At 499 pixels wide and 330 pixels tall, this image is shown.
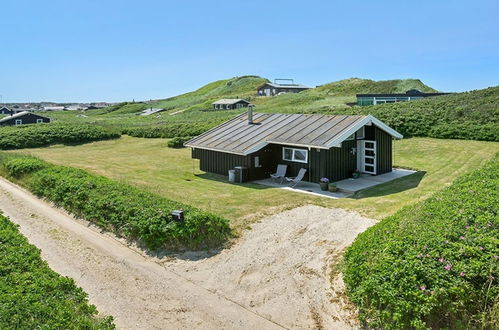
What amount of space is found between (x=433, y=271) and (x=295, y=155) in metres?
12.8

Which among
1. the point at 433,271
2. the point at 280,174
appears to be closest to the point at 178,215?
the point at 433,271

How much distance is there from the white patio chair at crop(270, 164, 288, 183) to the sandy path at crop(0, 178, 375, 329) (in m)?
4.67

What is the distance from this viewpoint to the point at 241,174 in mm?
20266

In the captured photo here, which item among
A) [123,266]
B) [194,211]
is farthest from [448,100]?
[123,266]

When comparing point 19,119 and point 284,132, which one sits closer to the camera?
point 284,132

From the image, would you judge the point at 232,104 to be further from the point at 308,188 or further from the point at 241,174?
the point at 308,188

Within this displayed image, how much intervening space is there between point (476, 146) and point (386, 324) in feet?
75.8

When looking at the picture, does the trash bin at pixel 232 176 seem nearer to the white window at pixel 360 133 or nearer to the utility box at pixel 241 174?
the utility box at pixel 241 174

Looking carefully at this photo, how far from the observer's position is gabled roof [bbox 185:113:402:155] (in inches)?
749

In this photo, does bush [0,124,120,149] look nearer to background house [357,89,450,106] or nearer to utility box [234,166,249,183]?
utility box [234,166,249,183]

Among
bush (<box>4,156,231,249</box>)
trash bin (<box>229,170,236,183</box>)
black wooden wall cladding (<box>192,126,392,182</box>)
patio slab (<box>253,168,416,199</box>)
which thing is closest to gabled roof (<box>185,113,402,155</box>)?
black wooden wall cladding (<box>192,126,392,182</box>)

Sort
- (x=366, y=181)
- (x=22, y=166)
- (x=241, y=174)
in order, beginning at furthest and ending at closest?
(x=22, y=166)
(x=241, y=174)
(x=366, y=181)

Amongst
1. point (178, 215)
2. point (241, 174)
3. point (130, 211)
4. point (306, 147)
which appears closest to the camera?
point (178, 215)

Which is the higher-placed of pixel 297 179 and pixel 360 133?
pixel 360 133
